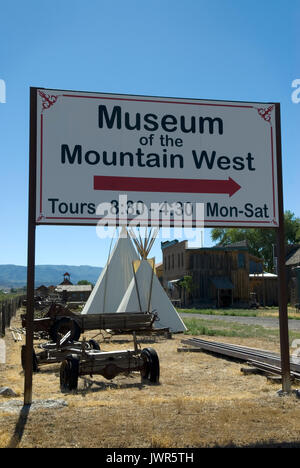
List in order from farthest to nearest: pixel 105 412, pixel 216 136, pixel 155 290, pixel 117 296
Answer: pixel 117 296 < pixel 155 290 < pixel 216 136 < pixel 105 412

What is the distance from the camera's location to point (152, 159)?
294 inches

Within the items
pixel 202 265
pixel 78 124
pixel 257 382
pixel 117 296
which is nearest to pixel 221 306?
pixel 202 265

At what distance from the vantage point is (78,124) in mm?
7324

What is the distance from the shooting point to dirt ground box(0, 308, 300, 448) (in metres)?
4.86

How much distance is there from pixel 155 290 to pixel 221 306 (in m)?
29.3

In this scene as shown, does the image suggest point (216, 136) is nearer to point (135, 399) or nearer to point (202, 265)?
point (135, 399)

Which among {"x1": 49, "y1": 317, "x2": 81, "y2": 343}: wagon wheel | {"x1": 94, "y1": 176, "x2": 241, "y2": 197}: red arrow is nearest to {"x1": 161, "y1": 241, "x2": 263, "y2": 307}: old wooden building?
{"x1": 49, "y1": 317, "x2": 81, "y2": 343}: wagon wheel

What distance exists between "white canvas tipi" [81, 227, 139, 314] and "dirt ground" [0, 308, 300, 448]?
11.3 m

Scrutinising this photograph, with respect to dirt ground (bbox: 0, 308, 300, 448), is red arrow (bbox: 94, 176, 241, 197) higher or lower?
higher

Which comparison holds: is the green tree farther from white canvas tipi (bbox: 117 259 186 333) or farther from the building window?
white canvas tipi (bbox: 117 259 186 333)

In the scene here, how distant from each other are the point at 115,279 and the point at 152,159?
573 inches

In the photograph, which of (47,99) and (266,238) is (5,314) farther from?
(266,238)

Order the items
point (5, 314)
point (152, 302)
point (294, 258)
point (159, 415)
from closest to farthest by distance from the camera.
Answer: point (159, 415) < point (152, 302) < point (5, 314) < point (294, 258)

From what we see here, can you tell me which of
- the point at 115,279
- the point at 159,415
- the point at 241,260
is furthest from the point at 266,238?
the point at 159,415
